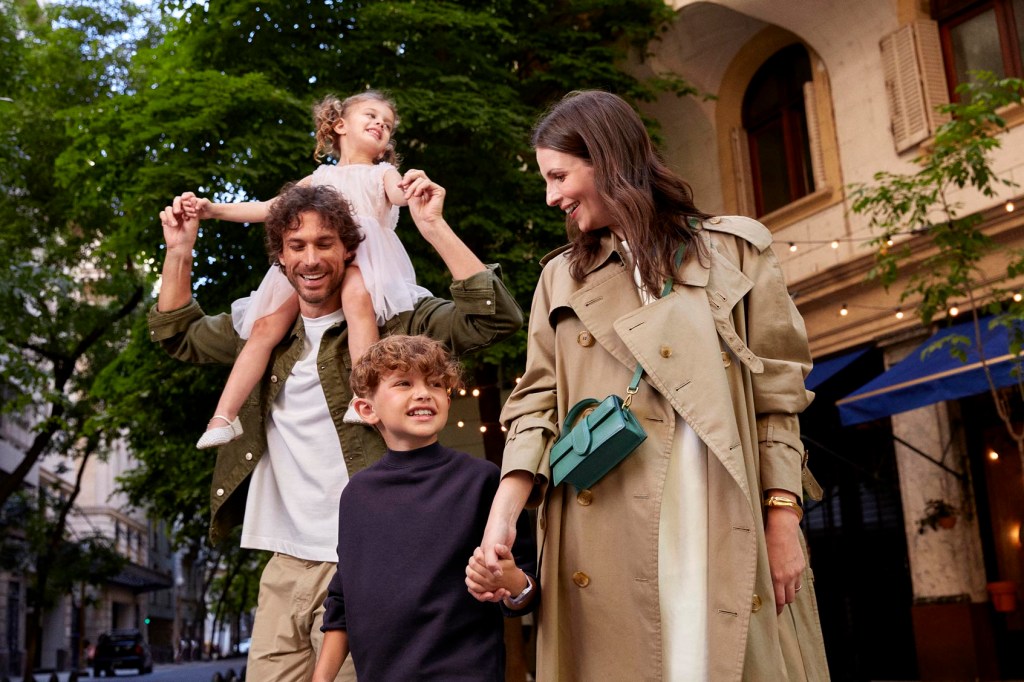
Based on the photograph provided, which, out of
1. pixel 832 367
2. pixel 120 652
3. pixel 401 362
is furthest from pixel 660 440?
pixel 120 652

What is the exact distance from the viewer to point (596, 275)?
2.97 meters

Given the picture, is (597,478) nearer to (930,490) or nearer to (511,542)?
(511,542)

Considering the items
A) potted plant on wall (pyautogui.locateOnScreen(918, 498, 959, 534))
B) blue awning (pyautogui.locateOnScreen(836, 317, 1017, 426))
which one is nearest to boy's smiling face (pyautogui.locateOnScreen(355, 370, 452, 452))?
blue awning (pyautogui.locateOnScreen(836, 317, 1017, 426))

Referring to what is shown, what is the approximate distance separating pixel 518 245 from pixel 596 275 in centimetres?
1109

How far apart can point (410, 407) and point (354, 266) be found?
95 centimetres

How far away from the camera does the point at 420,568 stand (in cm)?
290

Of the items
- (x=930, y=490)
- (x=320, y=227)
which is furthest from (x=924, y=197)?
(x=320, y=227)

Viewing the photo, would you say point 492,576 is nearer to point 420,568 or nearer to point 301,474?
point 420,568

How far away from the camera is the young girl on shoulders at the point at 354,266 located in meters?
3.76

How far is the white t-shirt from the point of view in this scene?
3.59 m

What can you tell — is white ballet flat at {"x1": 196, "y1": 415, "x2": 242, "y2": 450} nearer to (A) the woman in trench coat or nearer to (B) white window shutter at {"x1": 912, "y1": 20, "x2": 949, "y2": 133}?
(A) the woman in trench coat

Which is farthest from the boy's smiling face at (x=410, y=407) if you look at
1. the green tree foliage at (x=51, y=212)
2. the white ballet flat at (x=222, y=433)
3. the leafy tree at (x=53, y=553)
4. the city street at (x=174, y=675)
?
the leafy tree at (x=53, y=553)

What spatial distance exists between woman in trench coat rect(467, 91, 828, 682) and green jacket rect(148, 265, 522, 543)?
70 cm

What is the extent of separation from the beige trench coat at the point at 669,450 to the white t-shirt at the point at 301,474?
929 mm
